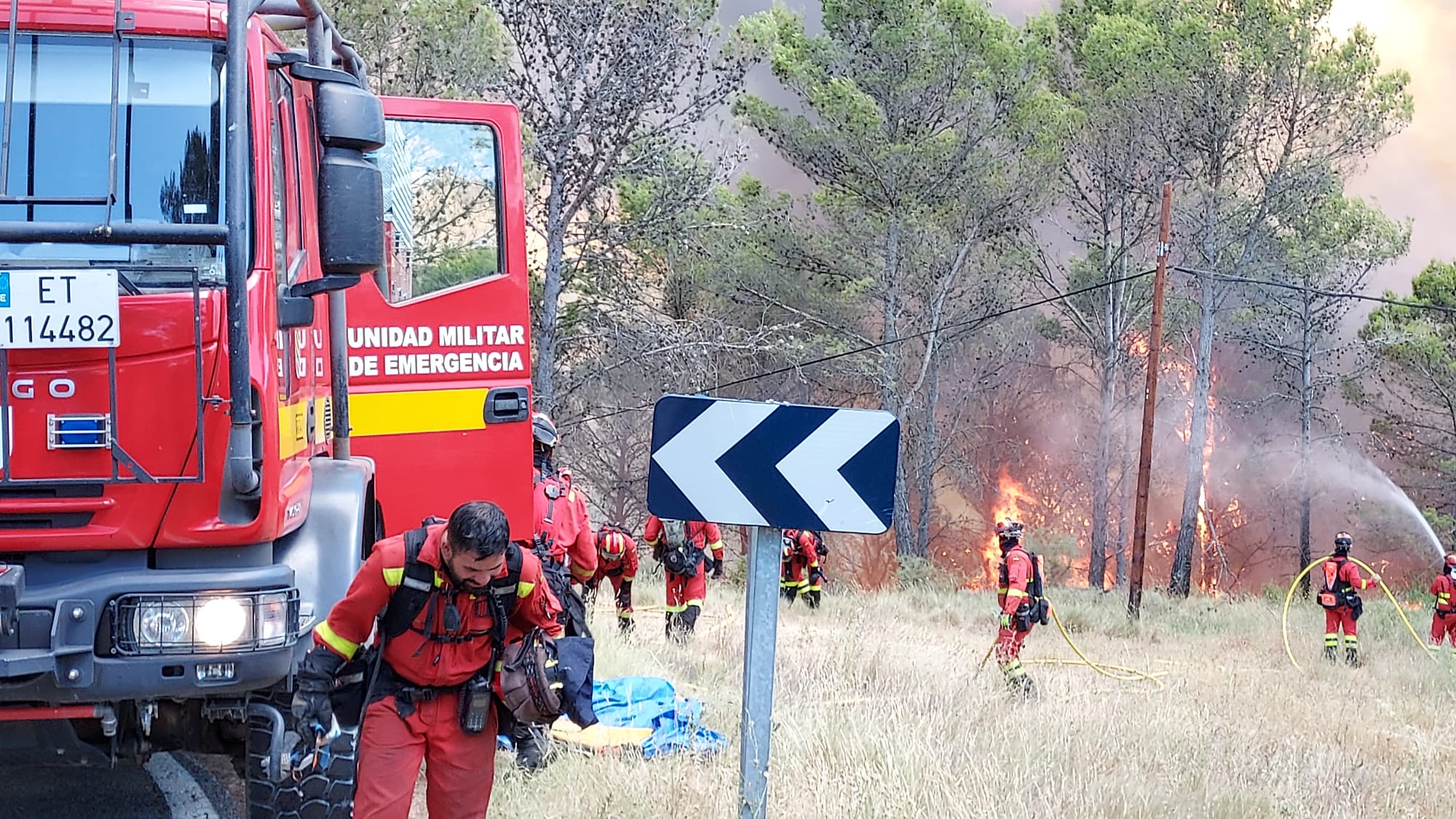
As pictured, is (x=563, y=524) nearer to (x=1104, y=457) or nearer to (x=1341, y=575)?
(x=1341, y=575)

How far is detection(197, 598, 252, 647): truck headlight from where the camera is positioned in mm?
3543

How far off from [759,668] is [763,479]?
0.52 meters

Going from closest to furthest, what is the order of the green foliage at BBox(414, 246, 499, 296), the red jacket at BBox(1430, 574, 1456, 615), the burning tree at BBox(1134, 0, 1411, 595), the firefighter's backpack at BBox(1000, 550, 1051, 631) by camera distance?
the green foliage at BBox(414, 246, 499, 296)
the firefighter's backpack at BBox(1000, 550, 1051, 631)
the red jacket at BBox(1430, 574, 1456, 615)
the burning tree at BBox(1134, 0, 1411, 595)

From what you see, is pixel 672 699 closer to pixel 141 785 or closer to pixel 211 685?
pixel 141 785

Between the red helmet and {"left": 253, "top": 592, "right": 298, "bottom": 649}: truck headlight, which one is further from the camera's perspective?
the red helmet

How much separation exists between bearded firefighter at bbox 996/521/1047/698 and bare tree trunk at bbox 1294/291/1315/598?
20.0 meters

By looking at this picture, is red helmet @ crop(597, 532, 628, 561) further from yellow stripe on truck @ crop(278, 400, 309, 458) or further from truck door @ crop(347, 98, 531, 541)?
yellow stripe on truck @ crop(278, 400, 309, 458)

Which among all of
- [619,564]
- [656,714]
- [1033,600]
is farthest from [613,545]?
[656,714]

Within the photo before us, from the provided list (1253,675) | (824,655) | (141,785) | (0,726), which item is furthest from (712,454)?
(1253,675)

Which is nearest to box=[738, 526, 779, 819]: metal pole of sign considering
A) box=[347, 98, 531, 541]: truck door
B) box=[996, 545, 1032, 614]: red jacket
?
box=[347, 98, 531, 541]: truck door

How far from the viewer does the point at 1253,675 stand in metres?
11.9

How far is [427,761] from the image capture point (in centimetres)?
407

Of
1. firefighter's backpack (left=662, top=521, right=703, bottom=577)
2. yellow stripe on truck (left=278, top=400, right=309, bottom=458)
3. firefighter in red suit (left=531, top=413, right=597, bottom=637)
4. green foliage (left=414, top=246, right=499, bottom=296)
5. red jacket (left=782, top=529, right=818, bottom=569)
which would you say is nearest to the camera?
yellow stripe on truck (left=278, top=400, right=309, bottom=458)

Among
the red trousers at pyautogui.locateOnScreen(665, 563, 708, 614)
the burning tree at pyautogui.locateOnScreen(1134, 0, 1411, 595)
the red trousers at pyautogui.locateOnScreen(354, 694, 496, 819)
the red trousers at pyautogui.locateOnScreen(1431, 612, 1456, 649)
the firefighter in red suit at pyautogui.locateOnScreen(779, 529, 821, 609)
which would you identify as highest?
the burning tree at pyautogui.locateOnScreen(1134, 0, 1411, 595)
